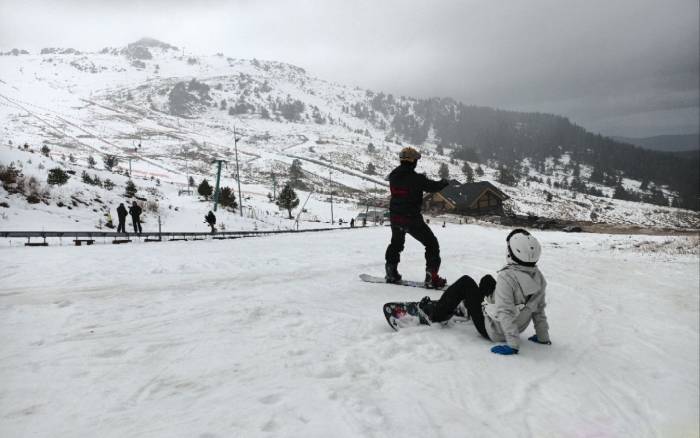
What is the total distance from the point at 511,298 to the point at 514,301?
8 centimetres

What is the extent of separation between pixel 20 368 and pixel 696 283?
1464cm

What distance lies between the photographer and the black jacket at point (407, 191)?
7.02m

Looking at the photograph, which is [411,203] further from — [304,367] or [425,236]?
[304,367]

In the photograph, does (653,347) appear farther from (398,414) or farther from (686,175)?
(686,175)

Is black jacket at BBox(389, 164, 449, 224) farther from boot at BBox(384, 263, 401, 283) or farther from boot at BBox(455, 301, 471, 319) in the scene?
boot at BBox(455, 301, 471, 319)

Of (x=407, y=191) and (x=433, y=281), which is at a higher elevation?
(x=407, y=191)

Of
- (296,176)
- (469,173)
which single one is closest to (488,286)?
(469,173)

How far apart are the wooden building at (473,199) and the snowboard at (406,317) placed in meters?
53.9

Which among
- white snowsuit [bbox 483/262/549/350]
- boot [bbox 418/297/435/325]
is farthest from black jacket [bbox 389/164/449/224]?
white snowsuit [bbox 483/262/549/350]

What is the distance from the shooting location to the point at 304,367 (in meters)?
3.61

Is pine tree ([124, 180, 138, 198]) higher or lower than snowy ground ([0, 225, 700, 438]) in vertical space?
higher

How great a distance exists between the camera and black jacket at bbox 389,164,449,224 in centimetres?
702

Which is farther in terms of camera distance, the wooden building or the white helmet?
the wooden building

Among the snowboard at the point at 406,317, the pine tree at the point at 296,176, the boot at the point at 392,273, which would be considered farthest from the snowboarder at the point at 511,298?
the pine tree at the point at 296,176
